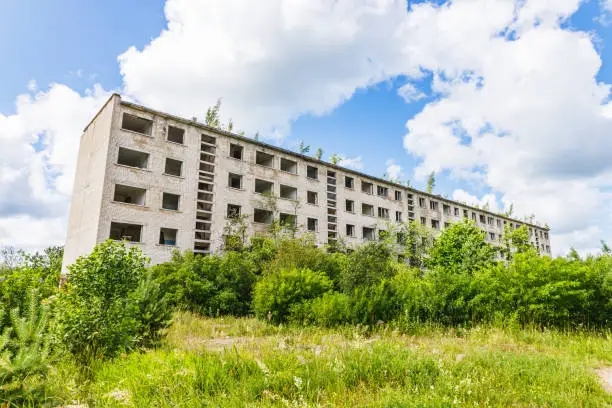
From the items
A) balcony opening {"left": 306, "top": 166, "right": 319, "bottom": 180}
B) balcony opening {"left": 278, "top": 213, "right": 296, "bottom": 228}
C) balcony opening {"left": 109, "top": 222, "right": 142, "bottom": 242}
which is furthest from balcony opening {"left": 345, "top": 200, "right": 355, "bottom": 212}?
balcony opening {"left": 109, "top": 222, "right": 142, "bottom": 242}

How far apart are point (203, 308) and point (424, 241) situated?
32.7 metres

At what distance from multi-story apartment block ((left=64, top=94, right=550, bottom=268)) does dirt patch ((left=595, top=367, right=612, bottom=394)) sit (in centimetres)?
2421

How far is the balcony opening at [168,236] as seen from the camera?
88.6 feet

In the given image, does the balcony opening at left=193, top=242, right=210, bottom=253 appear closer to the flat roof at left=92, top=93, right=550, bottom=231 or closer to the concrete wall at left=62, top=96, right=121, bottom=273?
the concrete wall at left=62, top=96, right=121, bottom=273

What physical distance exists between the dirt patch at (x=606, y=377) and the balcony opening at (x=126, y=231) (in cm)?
2562

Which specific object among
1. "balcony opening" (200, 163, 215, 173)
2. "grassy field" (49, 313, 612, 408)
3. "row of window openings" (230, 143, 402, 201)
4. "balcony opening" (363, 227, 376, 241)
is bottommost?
"grassy field" (49, 313, 612, 408)

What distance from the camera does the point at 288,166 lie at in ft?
121

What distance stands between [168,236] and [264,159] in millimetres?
12497

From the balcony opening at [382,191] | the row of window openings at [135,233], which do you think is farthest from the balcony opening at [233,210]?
the balcony opening at [382,191]

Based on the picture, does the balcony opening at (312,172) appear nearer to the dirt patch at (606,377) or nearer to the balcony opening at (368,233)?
the balcony opening at (368,233)

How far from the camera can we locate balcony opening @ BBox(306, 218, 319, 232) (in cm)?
3531

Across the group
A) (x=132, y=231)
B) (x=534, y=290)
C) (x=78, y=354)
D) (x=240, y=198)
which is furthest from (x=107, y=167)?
(x=534, y=290)

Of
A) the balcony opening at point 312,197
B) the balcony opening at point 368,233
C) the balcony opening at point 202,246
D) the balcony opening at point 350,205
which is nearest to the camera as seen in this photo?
Result: the balcony opening at point 202,246

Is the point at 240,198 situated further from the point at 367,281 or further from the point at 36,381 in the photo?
the point at 36,381
